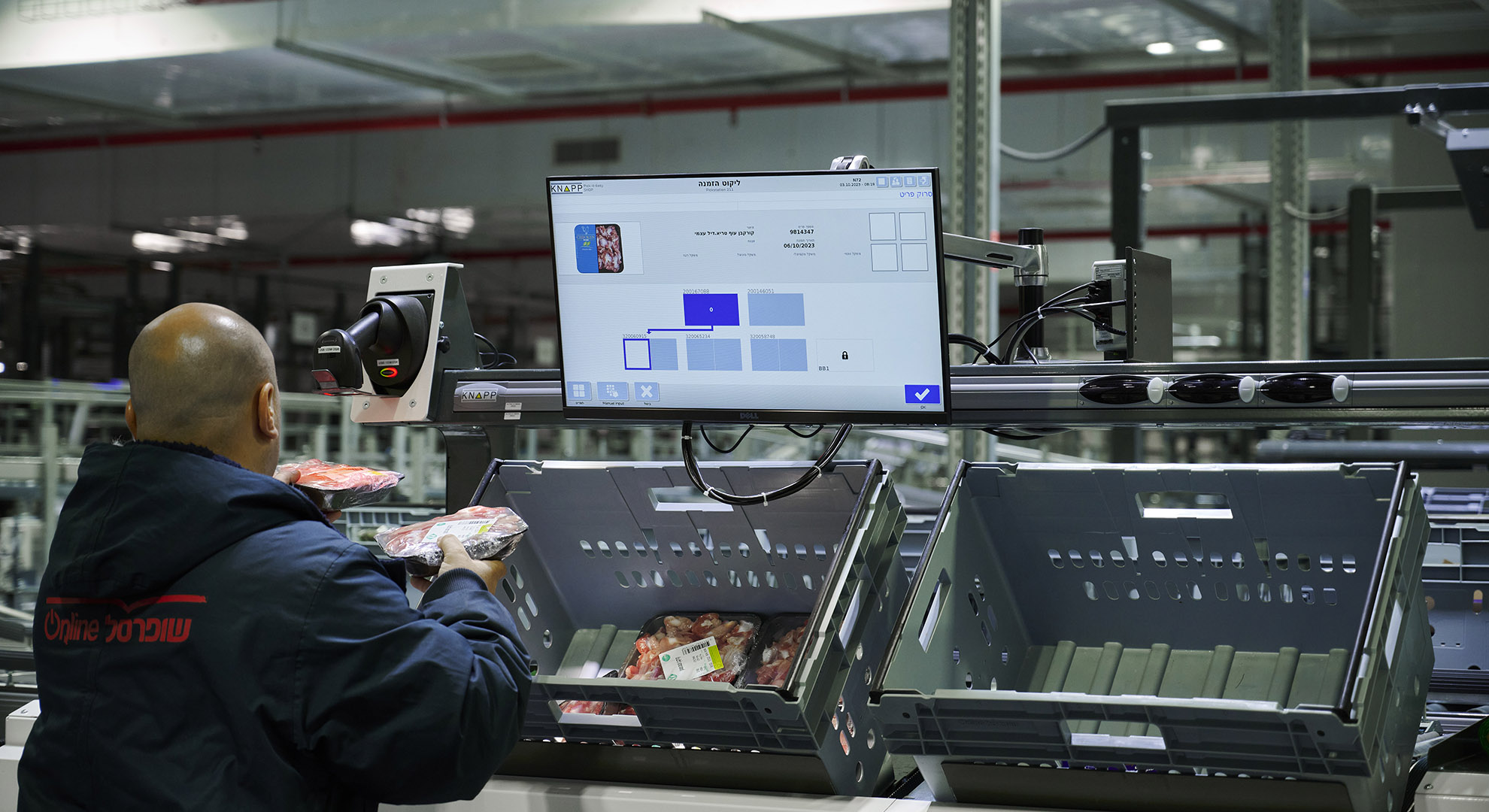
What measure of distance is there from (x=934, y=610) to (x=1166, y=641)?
1.14ft

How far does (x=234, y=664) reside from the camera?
1181 millimetres

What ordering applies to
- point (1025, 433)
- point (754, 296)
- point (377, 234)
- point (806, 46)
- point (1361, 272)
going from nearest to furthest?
point (754, 296) → point (1025, 433) → point (1361, 272) → point (806, 46) → point (377, 234)

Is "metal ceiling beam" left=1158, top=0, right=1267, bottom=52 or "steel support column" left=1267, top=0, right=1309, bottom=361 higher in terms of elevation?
"metal ceiling beam" left=1158, top=0, right=1267, bottom=52

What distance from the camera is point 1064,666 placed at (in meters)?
1.66

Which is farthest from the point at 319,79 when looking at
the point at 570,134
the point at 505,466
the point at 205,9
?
the point at 505,466

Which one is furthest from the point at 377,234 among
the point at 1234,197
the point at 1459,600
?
the point at 1459,600

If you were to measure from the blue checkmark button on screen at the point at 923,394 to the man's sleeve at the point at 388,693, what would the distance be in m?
0.56

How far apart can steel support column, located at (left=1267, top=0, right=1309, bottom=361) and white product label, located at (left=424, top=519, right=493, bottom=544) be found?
13.5 feet

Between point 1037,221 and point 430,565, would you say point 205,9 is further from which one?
point 1037,221

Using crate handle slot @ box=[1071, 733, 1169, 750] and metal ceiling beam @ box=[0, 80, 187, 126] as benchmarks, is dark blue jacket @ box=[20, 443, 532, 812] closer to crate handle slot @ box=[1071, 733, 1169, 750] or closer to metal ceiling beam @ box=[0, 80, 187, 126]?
crate handle slot @ box=[1071, 733, 1169, 750]

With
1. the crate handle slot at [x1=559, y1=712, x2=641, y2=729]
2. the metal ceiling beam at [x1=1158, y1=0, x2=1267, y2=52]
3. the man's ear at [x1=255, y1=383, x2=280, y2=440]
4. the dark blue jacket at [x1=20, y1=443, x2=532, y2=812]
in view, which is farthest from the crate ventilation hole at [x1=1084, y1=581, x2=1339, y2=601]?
the metal ceiling beam at [x1=1158, y1=0, x2=1267, y2=52]

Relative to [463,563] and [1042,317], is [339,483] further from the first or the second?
[1042,317]

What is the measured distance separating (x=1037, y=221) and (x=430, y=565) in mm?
10387

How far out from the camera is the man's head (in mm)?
1265
